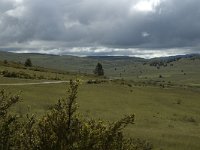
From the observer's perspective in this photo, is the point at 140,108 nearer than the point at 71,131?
No

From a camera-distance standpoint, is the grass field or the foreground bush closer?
the foreground bush

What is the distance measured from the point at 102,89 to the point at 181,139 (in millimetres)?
34873

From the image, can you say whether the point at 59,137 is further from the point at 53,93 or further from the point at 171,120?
the point at 53,93

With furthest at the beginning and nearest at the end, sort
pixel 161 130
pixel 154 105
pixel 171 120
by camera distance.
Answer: pixel 154 105 → pixel 171 120 → pixel 161 130

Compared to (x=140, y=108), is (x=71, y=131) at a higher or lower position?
higher

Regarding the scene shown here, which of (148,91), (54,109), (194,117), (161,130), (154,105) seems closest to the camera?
(54,109)

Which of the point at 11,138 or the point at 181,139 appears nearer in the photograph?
the point at 11,138

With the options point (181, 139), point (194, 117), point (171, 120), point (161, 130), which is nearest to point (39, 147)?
point (181, 139)

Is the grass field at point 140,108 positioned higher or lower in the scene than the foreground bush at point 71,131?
lower

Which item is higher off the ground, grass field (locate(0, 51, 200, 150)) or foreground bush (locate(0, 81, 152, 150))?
foreground bush (locate(0, 81, 152, 150))

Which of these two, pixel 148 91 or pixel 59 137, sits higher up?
pixel 59 137

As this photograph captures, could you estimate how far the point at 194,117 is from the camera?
194 ft

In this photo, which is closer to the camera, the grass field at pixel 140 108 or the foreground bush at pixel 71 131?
the foreground bush at pixel 71 131

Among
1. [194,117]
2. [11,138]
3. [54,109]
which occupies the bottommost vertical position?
[194,117]
